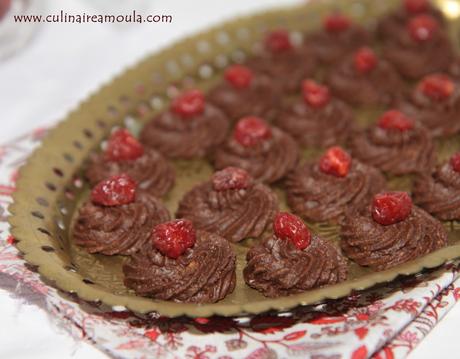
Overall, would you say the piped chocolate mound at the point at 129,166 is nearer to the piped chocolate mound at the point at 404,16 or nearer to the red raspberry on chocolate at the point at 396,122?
the red raspberry on chocolate at the point at 396,122

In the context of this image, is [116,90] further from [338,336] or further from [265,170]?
[338,336]

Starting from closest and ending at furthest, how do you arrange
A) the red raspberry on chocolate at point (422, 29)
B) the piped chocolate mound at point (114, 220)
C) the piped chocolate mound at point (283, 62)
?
the piped chocolate mound at point (114, 220) → the piped chocolate mound at point (283, 62) → the red raspberry on chocolate at point (422, 29)

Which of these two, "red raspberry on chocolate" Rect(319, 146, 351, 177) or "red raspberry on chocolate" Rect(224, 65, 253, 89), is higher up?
"red raspberry on chocolate" Rect(224, 65, 253, 89)

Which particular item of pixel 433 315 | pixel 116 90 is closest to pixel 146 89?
pixel 116 90

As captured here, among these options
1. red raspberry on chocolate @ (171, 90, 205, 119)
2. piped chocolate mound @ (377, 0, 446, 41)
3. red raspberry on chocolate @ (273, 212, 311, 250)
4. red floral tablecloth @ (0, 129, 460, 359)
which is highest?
piped chocolate mound @ (377, 0, 446, 41)

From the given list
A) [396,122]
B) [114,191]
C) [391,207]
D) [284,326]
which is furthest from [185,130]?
[284,326]

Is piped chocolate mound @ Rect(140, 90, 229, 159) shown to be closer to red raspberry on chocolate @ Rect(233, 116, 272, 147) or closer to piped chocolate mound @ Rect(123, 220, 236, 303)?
red raspberry on chocolate @ Rect(233, 116, 272, 147)

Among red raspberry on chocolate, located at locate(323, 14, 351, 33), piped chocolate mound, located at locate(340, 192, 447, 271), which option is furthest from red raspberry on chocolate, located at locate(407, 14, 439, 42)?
piped chocolate mound, located at locate(340, 192, 447, 271)

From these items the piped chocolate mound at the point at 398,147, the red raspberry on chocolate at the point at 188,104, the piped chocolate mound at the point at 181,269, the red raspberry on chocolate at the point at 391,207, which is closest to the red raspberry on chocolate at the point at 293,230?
the piped chocolate mound at the point at 181,269

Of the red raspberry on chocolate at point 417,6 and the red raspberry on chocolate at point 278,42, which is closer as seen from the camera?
the red raspberry on chocolate at point 278,42
